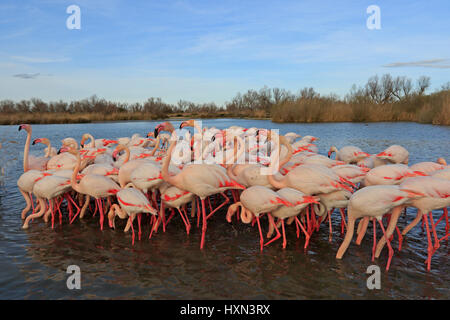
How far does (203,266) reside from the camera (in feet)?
15.8

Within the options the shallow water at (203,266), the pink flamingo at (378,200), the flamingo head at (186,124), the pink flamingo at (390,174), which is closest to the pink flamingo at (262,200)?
the shallow water at (203,266)

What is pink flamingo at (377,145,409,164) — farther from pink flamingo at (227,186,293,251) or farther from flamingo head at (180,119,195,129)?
flamingo head at (180,119,195,129)

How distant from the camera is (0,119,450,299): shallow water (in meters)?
4.17

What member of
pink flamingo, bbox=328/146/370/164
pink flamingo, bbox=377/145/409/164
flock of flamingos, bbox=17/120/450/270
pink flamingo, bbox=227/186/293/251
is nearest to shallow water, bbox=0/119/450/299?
flock of flamingos, bbox=17/120/450/270

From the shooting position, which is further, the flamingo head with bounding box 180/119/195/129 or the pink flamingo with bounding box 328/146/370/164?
the pink flamingo with bounding box 328/146/370/164

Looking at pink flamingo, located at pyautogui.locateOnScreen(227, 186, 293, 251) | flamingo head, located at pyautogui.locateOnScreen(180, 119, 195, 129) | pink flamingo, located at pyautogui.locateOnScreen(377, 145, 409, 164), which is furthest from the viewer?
pink flamingo, located at pyautogui.locateOnScreen(377, 145, 409, 164)

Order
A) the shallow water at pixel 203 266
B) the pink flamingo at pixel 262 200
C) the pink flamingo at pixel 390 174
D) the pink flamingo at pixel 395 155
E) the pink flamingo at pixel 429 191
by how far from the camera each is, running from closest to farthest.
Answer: the shallow water at pixel 203 266, the pink flamingo at pixel 429 191, the pink flamingo at pixel 262 200, the pink flamingo at pixel 390 174, the pink flamingo at pixel 395 155

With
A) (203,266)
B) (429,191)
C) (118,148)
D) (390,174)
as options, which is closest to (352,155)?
(390,174)

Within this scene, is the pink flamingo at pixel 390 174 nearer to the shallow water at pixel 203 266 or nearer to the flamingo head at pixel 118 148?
the shallow water at pixel 203 266

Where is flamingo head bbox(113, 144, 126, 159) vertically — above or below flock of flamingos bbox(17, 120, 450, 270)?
above

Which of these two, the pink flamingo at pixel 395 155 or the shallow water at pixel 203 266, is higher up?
the pink flamingo at pixel 395 155

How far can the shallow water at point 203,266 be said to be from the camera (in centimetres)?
417
